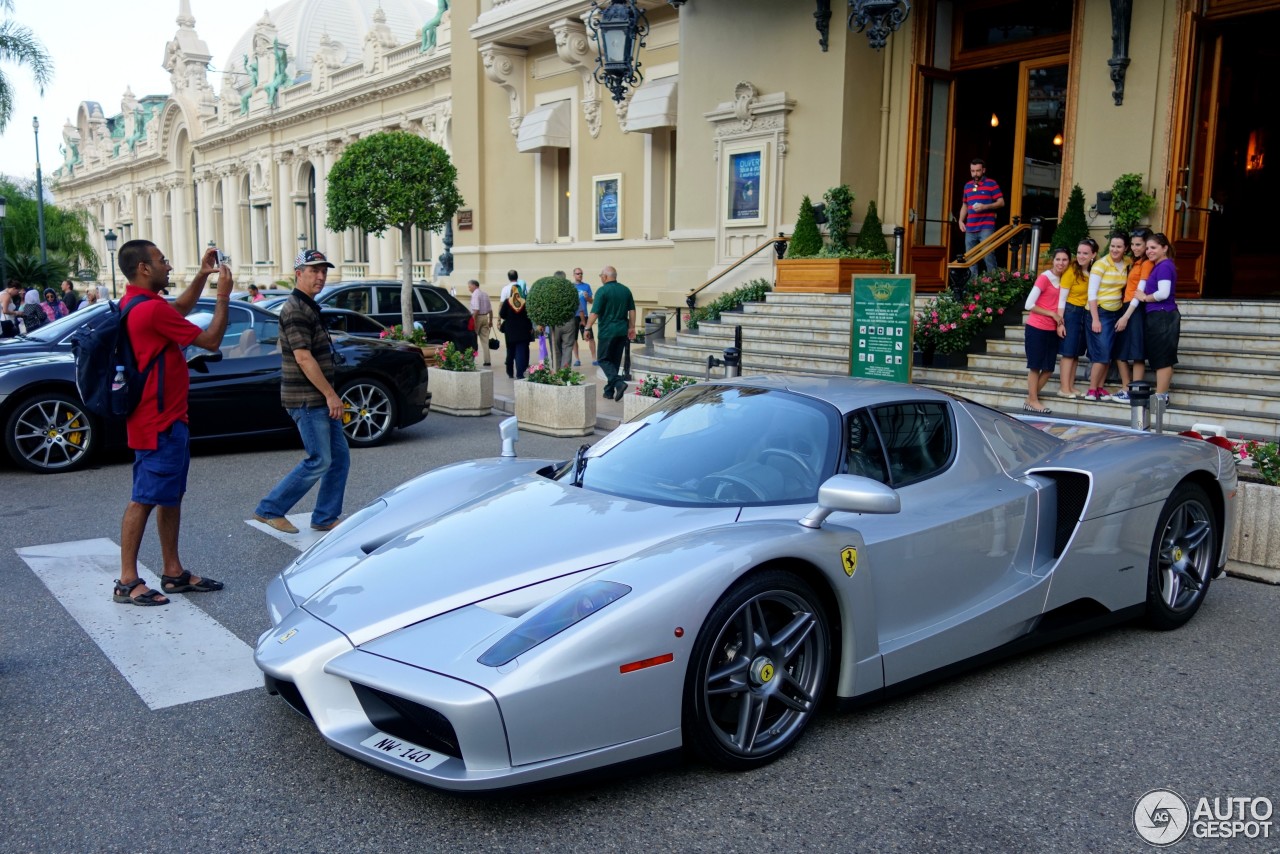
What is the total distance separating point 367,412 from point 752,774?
25.8ft

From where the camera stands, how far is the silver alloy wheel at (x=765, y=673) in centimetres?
339

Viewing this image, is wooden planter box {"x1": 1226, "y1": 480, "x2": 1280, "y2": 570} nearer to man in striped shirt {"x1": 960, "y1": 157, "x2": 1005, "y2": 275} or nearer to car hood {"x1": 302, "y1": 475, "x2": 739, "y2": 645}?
car hood {"x1": 302, "y1": 475, "x2": 739, "y2": 645}

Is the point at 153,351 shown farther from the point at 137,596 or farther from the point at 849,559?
the point at 849,559

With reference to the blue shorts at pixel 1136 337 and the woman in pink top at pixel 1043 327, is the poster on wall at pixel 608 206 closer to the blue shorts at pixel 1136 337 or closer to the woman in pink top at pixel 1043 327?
the woman in pink top at pixel 1043 327

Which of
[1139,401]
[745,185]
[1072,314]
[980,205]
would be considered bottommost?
[1139,401]

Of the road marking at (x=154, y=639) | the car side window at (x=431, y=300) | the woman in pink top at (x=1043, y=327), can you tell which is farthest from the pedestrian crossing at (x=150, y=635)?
the car side window at (x=431, y=300)

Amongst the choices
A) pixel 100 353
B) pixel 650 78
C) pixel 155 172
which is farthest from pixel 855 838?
pixel 155 172

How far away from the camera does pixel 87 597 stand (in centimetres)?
A: 547

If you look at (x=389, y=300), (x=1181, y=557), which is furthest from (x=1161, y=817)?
(x=389, y=300)

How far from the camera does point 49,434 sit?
29.5ft

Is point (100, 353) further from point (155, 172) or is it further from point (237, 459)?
point (155, 172)

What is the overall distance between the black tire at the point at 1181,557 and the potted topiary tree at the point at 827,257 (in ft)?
28.7

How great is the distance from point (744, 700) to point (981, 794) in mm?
820

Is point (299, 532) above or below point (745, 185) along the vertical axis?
below
